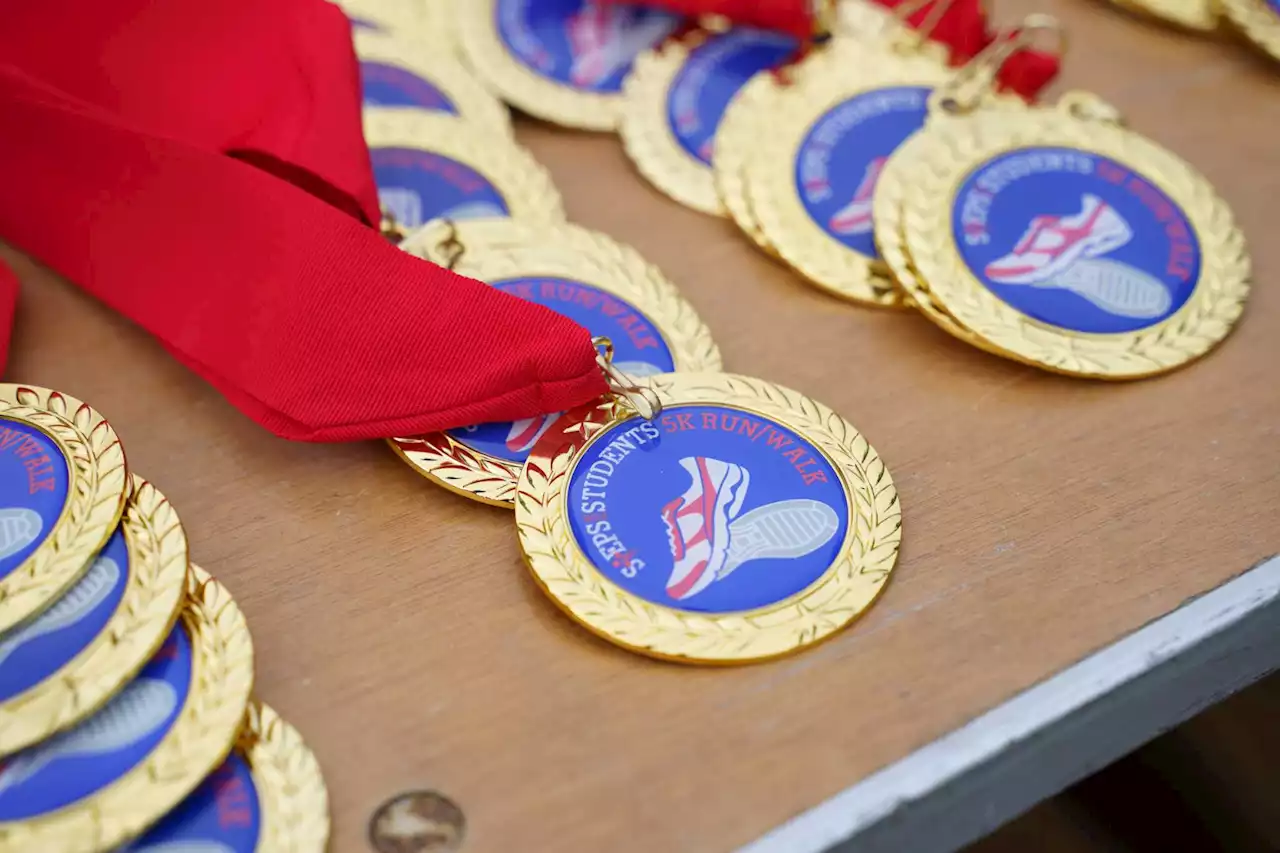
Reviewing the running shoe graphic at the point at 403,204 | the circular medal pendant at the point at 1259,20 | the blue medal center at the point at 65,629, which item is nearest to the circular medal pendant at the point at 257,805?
the blue medal center at the point at 65,629

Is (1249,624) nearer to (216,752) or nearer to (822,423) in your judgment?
(822,423)


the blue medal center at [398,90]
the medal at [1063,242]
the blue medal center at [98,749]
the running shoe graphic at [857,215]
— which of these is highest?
the medal at [1063,242]

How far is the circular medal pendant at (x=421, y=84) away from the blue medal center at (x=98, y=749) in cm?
65

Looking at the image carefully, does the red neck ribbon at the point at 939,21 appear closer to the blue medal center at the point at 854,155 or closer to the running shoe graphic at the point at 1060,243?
the blue medal center at the point at 854,155

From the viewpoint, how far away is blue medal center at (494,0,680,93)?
134 cm

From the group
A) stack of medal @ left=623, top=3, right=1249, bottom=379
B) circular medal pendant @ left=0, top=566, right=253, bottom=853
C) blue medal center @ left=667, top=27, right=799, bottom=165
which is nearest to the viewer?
circular medal pendant @ left=0, top=566, right=253, bottom=853

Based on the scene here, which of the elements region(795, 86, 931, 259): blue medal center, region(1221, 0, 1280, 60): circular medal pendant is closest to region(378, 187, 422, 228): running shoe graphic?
region(795, 86, 931, 259): blue medal center

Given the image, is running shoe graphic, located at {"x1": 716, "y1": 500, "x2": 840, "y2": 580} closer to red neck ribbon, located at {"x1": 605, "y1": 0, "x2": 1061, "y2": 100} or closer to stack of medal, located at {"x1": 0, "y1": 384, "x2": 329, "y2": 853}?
stack of medal, located at {"x1": 0, "y1": 384, "x2": 329, "y2": 853}

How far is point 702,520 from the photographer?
90 cm

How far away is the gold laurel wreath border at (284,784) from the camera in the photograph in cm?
77

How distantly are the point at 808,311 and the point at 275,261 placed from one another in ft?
1.45

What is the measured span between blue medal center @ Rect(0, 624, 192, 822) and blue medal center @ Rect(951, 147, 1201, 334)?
69 cm

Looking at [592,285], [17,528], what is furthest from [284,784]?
[592,285]

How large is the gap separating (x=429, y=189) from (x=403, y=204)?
1.2 inches
